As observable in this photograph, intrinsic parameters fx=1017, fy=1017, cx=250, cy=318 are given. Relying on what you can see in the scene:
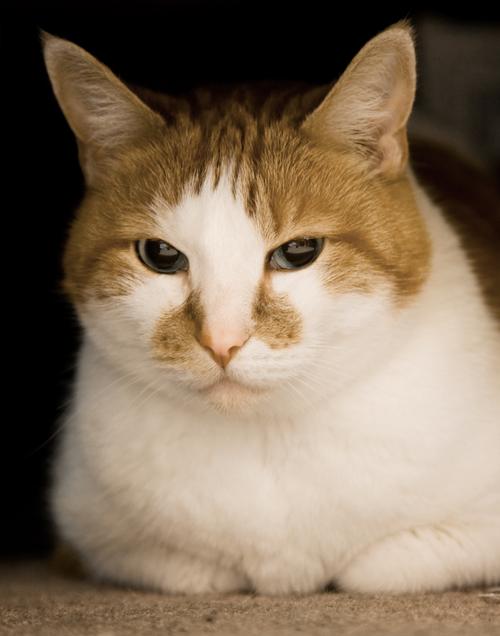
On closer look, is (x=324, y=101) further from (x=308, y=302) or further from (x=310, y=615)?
(x=310, y=615)

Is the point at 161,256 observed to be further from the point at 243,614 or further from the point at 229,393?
the point at 243,614

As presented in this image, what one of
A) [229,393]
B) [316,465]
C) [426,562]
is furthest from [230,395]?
[426,562]

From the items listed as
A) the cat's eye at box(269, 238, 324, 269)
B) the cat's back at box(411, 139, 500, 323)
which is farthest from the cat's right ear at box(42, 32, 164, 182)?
the cat's back at box(411, 139, 500, 323)

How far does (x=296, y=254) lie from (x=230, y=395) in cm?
30

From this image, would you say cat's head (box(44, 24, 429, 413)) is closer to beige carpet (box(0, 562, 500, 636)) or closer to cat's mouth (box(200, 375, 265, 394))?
cat's mouth (box(200, 375, 265, 394))

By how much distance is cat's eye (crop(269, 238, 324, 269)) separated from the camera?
1.92m

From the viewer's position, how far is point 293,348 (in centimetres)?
185

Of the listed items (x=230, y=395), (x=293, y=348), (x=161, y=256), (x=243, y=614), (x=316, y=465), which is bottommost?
(x=243, y=614)

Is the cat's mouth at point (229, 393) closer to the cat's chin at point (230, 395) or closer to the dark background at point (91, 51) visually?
the cat's chin at point (230, 395)

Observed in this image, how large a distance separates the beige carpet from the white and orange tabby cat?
81 millimetres

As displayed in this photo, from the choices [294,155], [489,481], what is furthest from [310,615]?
[294,155]

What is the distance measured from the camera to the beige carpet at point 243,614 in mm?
1764

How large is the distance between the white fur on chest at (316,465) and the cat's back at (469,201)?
233 millimetres

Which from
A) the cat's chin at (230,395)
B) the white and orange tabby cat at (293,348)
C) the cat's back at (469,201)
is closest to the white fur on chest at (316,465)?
the white and orange tabby cat at (293,348)
